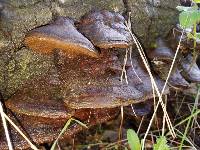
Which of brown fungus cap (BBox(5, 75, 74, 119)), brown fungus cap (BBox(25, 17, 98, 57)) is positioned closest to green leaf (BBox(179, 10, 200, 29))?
brown fungus cap (BBox(25, 17, 98, 57))

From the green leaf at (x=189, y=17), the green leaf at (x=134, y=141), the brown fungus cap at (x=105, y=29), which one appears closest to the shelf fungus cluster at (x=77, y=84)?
the brown fungus cap at (x=105, y=29)

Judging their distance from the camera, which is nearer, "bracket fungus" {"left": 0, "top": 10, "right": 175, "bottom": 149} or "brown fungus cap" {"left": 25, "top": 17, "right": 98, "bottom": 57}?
"brown fungus cap" {"left": 25, "top": 17, "right": 98, "bottom": 57}

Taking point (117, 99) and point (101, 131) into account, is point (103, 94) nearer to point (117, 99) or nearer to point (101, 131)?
point (117, 99)

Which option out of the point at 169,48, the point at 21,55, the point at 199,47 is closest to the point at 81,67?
the point at 21,55

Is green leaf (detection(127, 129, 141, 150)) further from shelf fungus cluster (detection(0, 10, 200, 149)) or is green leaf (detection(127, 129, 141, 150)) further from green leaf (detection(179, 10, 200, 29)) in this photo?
green leaf (detection(179, 10, 200, 29))

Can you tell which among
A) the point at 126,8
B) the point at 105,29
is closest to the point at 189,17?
the point at 126,8

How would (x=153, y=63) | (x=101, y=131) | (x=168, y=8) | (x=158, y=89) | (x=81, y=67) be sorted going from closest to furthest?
1. (x=81, y=67)
2. (x=158, y=89)
3. (x=153, y=63)
4. (x=168, y=8)
5. (x=101, y=131)
